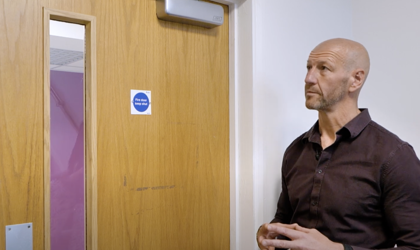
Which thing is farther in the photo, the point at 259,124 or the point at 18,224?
the point at 259,124

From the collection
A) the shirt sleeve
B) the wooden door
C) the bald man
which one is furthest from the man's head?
the wooden door

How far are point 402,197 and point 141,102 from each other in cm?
105

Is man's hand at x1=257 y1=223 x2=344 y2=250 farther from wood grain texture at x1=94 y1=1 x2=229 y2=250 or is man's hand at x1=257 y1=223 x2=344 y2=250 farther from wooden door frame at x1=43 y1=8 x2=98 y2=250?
wooden door frame at x1=43 y1=8 x2=98 y2=250

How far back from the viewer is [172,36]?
5.61 feet

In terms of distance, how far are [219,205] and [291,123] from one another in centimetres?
55

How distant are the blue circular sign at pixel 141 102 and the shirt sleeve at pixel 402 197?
3.15ft

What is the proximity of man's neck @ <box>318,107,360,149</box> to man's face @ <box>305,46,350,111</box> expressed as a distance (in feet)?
0.11

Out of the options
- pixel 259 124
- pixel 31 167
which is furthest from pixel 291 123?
pixel 31 167

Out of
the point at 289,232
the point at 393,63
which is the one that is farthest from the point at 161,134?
the point at 393,63

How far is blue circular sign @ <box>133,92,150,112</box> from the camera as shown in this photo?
1595mm

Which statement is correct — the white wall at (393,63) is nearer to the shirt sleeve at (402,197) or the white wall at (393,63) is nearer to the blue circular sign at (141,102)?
the shirt sleeve at (402,197)

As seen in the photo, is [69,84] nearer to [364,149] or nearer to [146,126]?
[146,126]

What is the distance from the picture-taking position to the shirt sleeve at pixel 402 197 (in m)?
1.18

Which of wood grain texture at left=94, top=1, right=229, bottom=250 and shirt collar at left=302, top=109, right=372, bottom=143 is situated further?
wood grain texture at left=94, top=1, right=229, bottom=250
